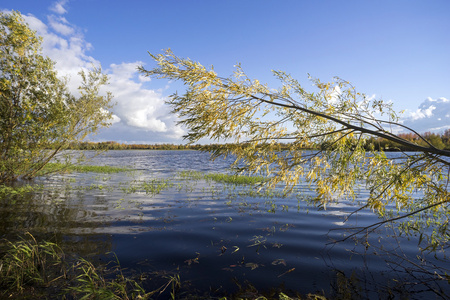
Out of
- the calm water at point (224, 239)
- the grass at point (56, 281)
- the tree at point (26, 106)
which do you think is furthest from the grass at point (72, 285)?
the tree at point (26, 106)

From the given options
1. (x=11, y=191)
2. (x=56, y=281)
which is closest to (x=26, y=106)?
(x=11, y=191)

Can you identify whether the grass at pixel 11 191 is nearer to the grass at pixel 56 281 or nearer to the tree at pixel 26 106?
the tree at pixel 26 106

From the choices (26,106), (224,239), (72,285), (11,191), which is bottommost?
(224,239)

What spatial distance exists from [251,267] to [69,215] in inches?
306

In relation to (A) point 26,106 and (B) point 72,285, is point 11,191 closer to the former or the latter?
(A) point 26,106

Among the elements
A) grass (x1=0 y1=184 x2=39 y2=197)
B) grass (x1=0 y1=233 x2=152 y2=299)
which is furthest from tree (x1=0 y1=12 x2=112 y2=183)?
grass (x1=0 y1=233 x2=152 y2=299)

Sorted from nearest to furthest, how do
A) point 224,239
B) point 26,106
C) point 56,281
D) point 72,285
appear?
point 72,285
point 56,281
point 224,239
point 26,106

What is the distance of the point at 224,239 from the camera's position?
7.66 meters

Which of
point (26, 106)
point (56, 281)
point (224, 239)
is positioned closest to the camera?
point (56, 281)

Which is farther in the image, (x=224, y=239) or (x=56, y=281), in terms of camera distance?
(x=224, y=239)

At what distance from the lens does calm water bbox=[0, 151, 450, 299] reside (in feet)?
17.6

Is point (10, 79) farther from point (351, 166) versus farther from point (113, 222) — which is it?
point (351, 166)

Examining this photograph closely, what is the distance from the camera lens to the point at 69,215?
9727 millimetres

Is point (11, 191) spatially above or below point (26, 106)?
below
